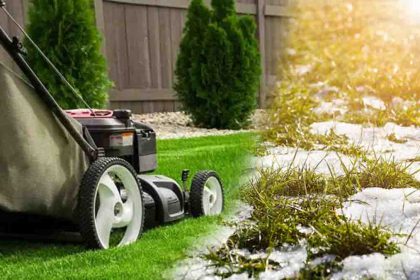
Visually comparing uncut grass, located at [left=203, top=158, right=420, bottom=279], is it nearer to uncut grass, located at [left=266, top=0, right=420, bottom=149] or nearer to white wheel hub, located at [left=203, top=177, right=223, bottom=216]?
uncut grass, located at [left=266, top=0, right=420, bottom=149]

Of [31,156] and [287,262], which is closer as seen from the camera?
[287,262]

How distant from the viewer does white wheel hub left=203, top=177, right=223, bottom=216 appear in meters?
3.39

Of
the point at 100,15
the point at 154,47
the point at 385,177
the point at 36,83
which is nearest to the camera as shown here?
the point at 385,177

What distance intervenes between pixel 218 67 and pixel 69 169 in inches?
215

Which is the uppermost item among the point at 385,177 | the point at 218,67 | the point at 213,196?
the point at 218,67

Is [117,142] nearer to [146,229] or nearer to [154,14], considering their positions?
[146,229]

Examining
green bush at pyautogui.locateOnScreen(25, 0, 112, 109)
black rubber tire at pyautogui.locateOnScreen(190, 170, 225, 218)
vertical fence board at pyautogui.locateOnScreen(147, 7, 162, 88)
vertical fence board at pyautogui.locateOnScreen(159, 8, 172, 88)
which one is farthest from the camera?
vertical fence board at pyautogui.locateOnScreen(159, 8, 172, 88)

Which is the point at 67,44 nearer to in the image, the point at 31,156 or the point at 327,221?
the point at 31,156

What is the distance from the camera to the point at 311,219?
5.75 feet

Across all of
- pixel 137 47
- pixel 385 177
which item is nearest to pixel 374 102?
pixel 385 177

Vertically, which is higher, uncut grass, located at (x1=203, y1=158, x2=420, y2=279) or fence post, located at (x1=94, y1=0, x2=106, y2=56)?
fence post, located at (x1=94, y1=0, x2=106, y2=56)

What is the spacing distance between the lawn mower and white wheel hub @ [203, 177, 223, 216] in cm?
24

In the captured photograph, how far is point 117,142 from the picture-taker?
2.97m

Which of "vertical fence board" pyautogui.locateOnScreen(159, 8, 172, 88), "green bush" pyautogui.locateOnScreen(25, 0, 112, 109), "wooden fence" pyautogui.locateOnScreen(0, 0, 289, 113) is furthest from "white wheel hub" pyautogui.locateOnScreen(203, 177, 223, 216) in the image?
"vertical fence board" pyautogui.locateOnScreen(159, 8, 172, 88)
